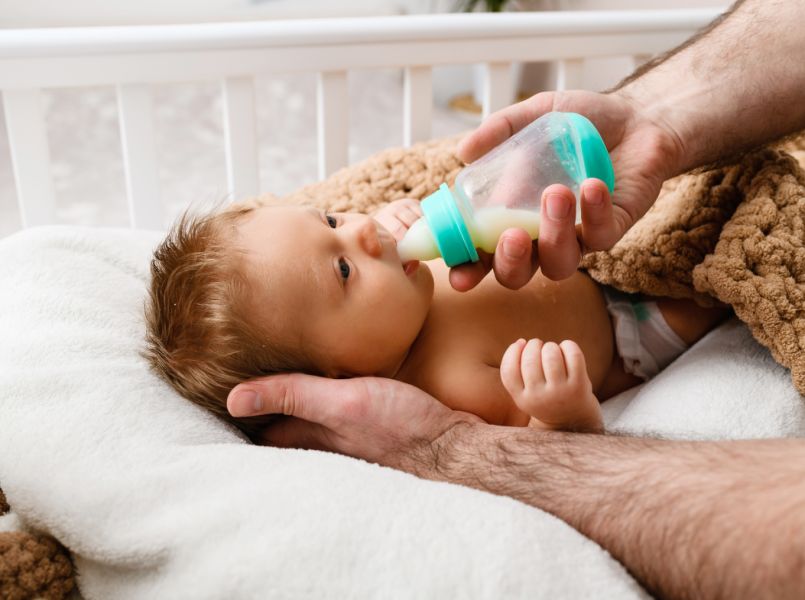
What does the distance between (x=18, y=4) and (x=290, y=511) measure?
8.31ft

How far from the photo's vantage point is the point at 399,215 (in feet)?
3.86

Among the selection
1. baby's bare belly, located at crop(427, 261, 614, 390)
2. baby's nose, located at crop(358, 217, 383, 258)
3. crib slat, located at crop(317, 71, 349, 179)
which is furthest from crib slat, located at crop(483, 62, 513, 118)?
baby's nose, located at crop(358, 217, 383, 258)

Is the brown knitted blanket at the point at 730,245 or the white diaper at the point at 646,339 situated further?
the white diaper at the point at 646,339

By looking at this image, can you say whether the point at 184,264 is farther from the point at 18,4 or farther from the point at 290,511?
the point at 18,4

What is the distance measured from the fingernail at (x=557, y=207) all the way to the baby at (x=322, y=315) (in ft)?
0.46

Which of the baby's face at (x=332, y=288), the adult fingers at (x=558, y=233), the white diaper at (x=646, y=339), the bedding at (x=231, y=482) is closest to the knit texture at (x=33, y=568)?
the bedding at (x=231, y=482)

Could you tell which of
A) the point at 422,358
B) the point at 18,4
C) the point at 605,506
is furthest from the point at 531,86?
the point at 605,506

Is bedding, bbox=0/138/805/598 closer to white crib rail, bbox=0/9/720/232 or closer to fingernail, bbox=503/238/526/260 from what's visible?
fingernail, bbox=503/238/526/260

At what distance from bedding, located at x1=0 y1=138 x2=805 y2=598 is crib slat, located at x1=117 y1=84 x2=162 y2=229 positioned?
1.17 ft

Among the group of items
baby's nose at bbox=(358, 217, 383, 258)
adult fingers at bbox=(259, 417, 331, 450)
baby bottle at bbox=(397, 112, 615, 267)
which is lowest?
adult fingers at bbox=(259, 417, 331, 450)

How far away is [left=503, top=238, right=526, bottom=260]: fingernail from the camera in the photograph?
89cm

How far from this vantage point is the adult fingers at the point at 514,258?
2.91ft

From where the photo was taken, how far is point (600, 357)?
1.13 metres

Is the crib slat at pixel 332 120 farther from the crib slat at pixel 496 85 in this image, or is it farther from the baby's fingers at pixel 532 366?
the baby's fingers at pixel 532 366
